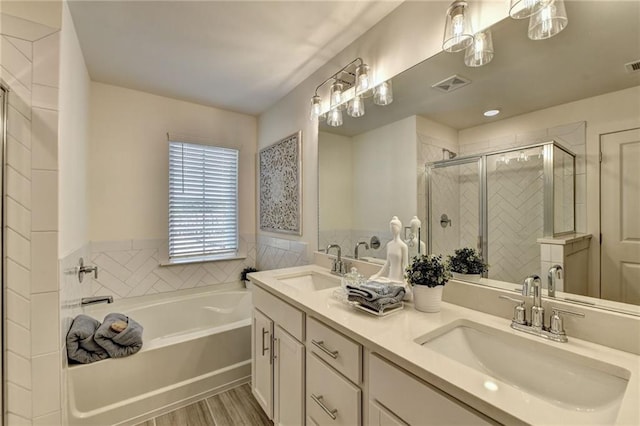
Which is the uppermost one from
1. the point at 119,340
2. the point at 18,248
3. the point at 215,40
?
the point at 215,40

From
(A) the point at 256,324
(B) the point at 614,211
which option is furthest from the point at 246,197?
(B) the point at 614,211

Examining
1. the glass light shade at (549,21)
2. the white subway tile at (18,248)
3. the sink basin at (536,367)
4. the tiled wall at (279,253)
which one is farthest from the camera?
the tiled wall at (279,253)

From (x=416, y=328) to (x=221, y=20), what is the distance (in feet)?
6.51

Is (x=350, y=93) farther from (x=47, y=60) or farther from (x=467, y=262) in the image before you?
(x=47, y=60)

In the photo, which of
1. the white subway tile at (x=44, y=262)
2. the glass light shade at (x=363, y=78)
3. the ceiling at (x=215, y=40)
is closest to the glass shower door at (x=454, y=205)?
the glass light shade at (x=363, y=78)

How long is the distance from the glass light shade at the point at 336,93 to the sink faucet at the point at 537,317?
60.0 inches

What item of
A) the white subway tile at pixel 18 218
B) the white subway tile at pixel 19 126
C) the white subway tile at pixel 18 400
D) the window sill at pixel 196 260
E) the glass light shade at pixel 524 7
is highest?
the glass light shade at pixel 524 7

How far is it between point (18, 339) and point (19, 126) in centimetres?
95

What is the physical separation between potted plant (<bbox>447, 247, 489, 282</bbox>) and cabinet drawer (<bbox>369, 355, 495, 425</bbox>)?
2.00 feet

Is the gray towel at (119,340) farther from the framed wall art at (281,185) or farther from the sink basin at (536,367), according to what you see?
the sink basin at (536,367)

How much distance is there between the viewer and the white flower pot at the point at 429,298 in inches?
46.1

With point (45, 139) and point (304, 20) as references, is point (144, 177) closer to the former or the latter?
point (45, 139)

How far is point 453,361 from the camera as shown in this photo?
31.3 inches

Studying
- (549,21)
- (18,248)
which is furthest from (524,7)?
(18,248)
